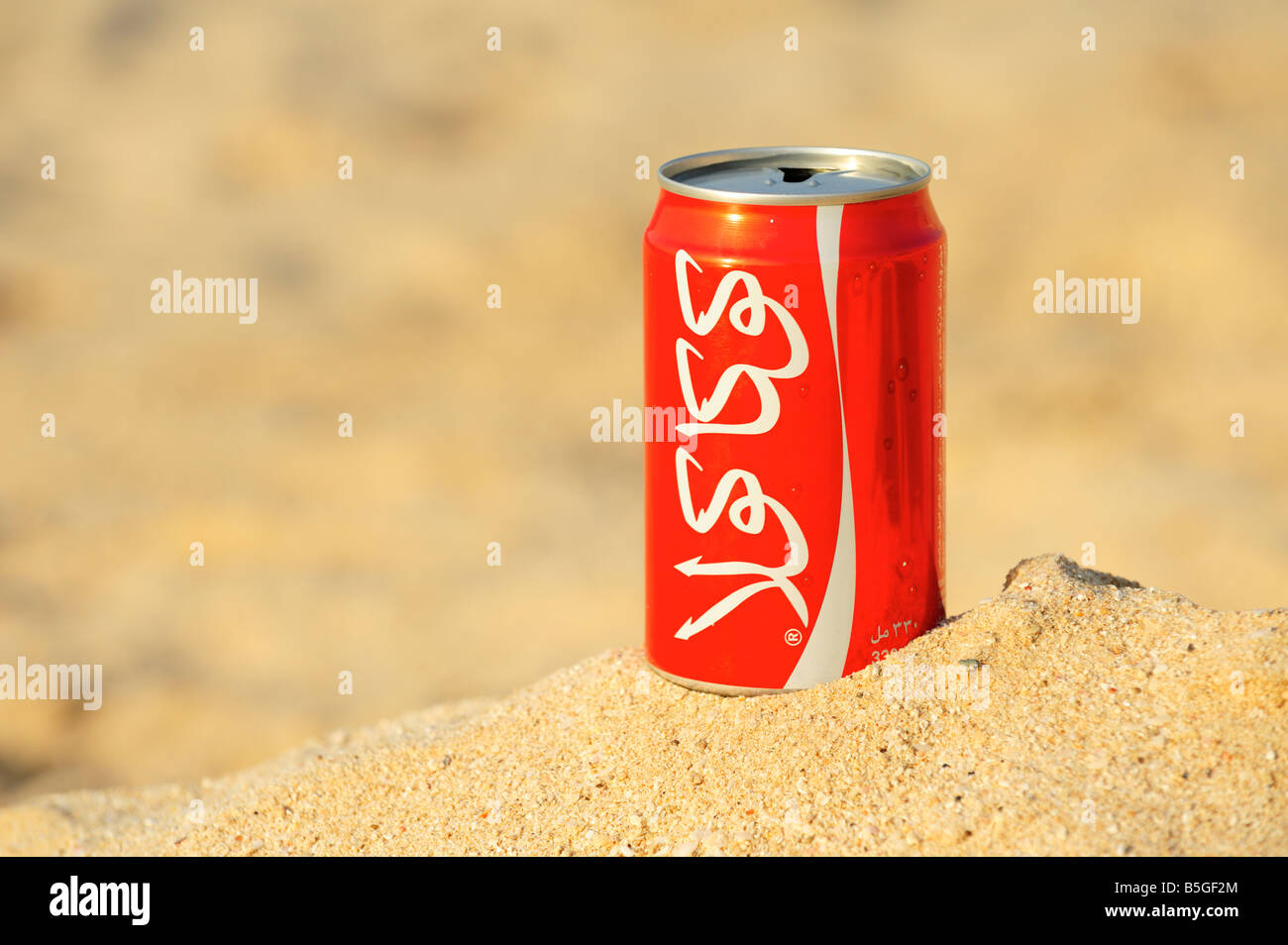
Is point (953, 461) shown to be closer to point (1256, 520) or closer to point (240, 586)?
point (1256, 520)

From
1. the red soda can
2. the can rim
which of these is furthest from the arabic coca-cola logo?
the can rim

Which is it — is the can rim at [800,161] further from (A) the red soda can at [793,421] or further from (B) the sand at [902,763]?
(B) the sand at [902,763]

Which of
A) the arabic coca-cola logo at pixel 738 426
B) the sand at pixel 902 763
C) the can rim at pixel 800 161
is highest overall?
the can rim at pixel 800 161

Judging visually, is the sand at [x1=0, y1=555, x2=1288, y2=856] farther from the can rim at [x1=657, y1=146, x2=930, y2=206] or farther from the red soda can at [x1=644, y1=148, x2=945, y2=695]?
the can rim at [x1=657, y1=146, x2=930, y2=206]

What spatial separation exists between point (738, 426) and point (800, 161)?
0.55 metres

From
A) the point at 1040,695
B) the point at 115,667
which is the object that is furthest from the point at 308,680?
the point at 1040,695

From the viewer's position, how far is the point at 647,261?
2.38 metres

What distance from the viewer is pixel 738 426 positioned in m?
2.29

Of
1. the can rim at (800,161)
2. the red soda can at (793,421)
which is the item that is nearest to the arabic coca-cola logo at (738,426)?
the red soda can at (793,421)

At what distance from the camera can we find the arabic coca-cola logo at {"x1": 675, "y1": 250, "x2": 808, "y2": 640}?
2.24 m

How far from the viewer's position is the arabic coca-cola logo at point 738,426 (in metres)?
2.24

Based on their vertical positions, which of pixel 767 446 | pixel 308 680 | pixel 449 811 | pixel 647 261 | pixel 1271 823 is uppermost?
pixel 647 261

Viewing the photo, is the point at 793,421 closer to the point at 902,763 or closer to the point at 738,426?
the point at 738,426

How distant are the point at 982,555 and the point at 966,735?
3.24m
